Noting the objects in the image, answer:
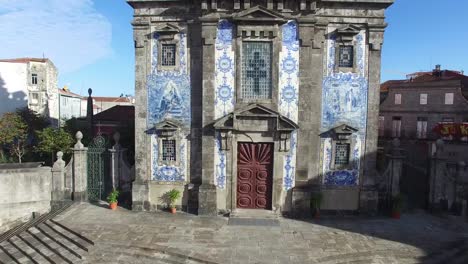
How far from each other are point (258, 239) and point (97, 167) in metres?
8.35

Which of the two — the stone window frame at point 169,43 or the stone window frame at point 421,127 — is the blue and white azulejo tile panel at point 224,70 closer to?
the stone window frame at point 169,43

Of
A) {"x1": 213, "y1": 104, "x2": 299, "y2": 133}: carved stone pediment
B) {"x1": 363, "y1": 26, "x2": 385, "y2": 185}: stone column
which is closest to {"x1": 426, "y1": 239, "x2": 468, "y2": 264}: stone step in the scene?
{"x1": 363, "y1": 26, "x2": 385, "y2": 185}: stone column

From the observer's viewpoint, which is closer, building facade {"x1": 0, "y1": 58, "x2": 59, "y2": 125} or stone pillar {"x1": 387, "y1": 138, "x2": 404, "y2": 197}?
stone pillar {"x1": 387, "y1": 138, "x2": 404, "y2": 197}

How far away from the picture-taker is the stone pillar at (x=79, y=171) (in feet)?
47.3


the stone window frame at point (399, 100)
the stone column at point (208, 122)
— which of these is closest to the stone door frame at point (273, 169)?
the stone column at point (208, 122)

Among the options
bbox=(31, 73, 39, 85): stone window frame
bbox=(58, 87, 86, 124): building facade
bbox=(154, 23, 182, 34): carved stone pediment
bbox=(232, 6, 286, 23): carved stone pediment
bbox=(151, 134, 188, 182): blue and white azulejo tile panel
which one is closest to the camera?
bbox=(232, 6, 286, 23): carved stone pediment

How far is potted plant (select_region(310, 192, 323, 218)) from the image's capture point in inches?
512

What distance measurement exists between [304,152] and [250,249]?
15.1 ft

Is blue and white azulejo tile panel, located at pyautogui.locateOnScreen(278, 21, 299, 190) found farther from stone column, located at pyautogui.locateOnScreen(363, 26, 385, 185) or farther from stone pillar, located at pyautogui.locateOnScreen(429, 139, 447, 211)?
stone pillar, located at pyautogui.locateOnScreen(429, 139, 447, 211)

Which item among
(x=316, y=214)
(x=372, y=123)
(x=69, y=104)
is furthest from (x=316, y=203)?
(x=69, y=104)

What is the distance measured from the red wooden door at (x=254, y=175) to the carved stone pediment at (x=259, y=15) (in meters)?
4.86

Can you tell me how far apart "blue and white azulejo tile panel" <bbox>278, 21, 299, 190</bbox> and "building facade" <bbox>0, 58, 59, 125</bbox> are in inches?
1039

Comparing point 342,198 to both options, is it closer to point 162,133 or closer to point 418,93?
point 162,133

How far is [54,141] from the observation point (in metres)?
17.9
